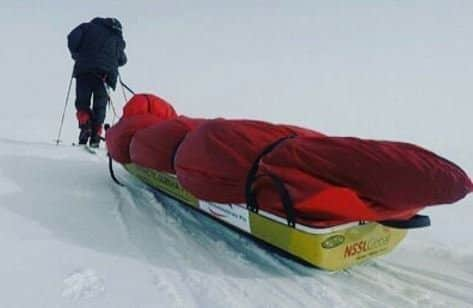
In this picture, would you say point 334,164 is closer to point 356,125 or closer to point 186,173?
point 186,173

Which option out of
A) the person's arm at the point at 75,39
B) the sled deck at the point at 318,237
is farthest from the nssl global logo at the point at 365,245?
the person's arm at the point at 75,39

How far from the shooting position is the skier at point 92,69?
6211 millimetres

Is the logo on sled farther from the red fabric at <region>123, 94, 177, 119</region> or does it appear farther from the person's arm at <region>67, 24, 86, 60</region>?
the person's arm at <region>67, 24, 86, 60</region>

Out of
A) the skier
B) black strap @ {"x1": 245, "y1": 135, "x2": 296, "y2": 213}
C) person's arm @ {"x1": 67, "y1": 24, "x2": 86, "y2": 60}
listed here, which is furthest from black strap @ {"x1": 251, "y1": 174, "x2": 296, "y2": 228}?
person's arm @ {"x1": 67, "y1": 24, "x2": 86, "y2": 60}

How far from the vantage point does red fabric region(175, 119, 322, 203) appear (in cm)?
251

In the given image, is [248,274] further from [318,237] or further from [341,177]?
[341,177]

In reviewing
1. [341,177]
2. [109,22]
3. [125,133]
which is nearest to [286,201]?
[341,177]

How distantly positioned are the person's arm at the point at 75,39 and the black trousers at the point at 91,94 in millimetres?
319

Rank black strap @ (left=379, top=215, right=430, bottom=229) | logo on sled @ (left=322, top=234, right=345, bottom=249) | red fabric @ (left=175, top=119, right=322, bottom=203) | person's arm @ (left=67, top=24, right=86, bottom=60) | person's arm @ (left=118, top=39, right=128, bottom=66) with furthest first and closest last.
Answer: person's arm @ (left=118, top=39, right=128, bottom=66)
person's arm @ (left=67, top=24, right=86, bottom=60)
red fabric @ (left=175, top=119, right=322, bottom=203)
black strap @ (left=379, top=215, right=430, bottom=229)
logo on sled @ (left=322, top=234, right=345, bottom=249)

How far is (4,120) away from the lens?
15.6 m

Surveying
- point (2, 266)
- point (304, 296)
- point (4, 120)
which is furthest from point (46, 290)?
point (4, 120)

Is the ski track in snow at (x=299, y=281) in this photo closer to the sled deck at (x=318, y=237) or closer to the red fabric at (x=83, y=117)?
the sled deck at (x=318, y=237)

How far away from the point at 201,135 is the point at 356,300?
1.15m

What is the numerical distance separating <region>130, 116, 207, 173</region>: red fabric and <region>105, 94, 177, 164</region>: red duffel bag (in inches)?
10.2
